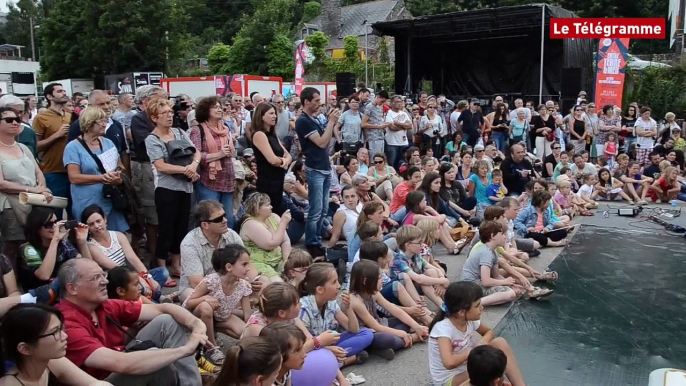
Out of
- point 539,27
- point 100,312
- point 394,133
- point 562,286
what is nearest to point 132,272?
point 100,312

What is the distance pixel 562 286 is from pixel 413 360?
2.23 metres

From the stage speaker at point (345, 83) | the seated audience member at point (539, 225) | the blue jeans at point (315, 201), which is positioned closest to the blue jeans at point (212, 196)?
the blue jeans at point (315, 201)

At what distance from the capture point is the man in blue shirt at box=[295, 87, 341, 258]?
5754mm

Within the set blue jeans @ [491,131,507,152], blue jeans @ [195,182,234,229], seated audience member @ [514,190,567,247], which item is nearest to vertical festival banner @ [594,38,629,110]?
blue jeans @ [491,131,507,152]

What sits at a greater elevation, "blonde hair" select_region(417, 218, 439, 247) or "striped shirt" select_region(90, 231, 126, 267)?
"striped shirt" select_region(90, 231, 126, 267)

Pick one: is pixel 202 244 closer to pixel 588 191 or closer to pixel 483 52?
pixel 588 191

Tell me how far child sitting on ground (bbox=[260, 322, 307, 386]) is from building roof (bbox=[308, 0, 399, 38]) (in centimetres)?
4512

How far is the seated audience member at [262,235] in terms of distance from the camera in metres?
4.60

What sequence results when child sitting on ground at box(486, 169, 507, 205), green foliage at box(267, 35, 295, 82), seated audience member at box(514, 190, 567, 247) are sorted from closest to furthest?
seated audience member at box(514, 190, 567, 247), child sitting on ground at box(486, 169, 507, 205), green foliage at box(267, 35, 295, 82)

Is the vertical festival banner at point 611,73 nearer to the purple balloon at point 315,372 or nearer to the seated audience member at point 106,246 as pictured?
the seated audience member at point 106,246

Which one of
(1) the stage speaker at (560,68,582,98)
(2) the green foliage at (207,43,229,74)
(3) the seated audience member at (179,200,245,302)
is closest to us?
(3) the seated audience member at (179,200,245,302)

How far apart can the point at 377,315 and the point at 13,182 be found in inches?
106

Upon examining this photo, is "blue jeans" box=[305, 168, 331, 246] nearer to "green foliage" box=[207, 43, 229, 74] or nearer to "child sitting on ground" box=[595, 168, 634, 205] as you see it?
"child sitting on ground" box=[595, 168, 634, 205]

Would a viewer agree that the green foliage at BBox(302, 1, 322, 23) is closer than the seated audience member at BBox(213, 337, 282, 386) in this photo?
No
